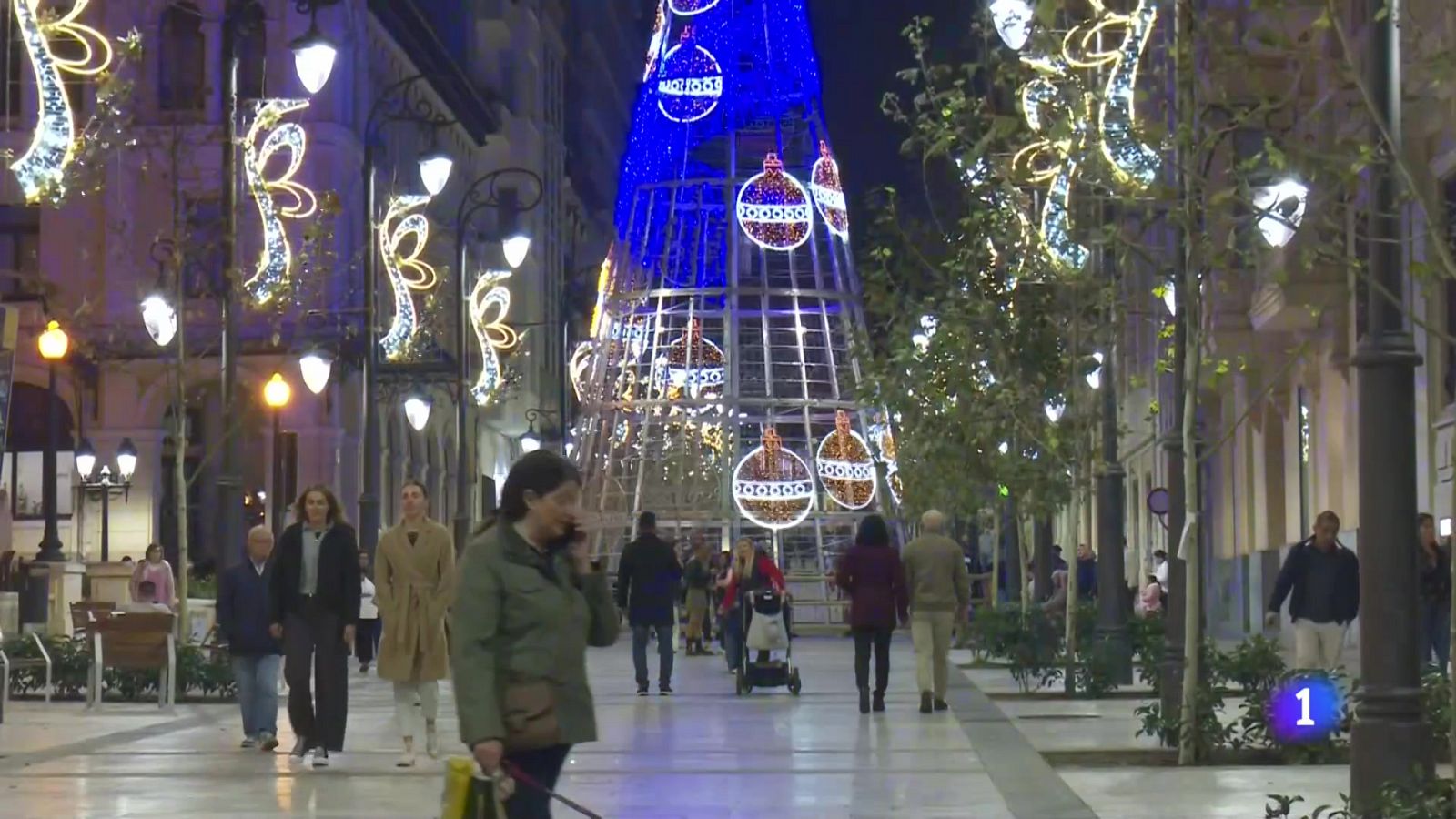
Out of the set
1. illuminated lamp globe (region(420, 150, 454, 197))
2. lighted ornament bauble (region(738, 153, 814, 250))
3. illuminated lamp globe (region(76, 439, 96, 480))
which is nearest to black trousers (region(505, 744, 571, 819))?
illuminated lamp globe (region(420, 150, 454, 197))

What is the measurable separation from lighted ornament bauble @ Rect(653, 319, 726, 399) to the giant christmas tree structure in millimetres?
40

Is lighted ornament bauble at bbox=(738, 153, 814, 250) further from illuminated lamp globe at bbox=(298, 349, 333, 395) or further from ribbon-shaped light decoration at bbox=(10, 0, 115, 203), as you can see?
ribbon-shaped light decoration at bbox=(10, 0, 115, 203)

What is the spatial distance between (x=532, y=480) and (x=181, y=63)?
1869 inches

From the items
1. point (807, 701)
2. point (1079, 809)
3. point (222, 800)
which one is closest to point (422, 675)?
point (222, 800)

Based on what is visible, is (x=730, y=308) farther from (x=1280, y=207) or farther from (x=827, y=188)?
(x=1280, y=207)

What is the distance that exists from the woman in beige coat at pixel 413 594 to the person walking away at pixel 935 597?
7554 mm

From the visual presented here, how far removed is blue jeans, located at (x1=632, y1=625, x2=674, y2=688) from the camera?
28.0m

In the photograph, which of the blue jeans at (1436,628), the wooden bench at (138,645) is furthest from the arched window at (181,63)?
the blue jeans at (1436,628)

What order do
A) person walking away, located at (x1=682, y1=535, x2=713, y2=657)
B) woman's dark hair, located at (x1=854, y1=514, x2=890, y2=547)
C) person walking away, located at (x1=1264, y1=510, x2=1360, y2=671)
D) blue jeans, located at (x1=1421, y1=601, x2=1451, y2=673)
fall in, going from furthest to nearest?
person walking away, located at (x1=682, y1=535, x2=713, y2=657)
blue jeans, located at (x1=1421, y1=601, x2=1451, y2=673)
woman's dark hair, located at (x1=854, y1=514, x2=890, y2=547)
person walking away, located at (x1=1264, y1=510, x2=1360, y2=671)

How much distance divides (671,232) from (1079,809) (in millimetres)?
47253

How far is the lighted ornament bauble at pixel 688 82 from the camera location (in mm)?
58438

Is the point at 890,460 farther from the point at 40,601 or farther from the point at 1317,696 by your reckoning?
the point at 1317,696

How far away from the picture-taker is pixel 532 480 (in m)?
8.53

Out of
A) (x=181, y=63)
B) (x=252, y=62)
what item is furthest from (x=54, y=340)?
(x=181, y=63)
